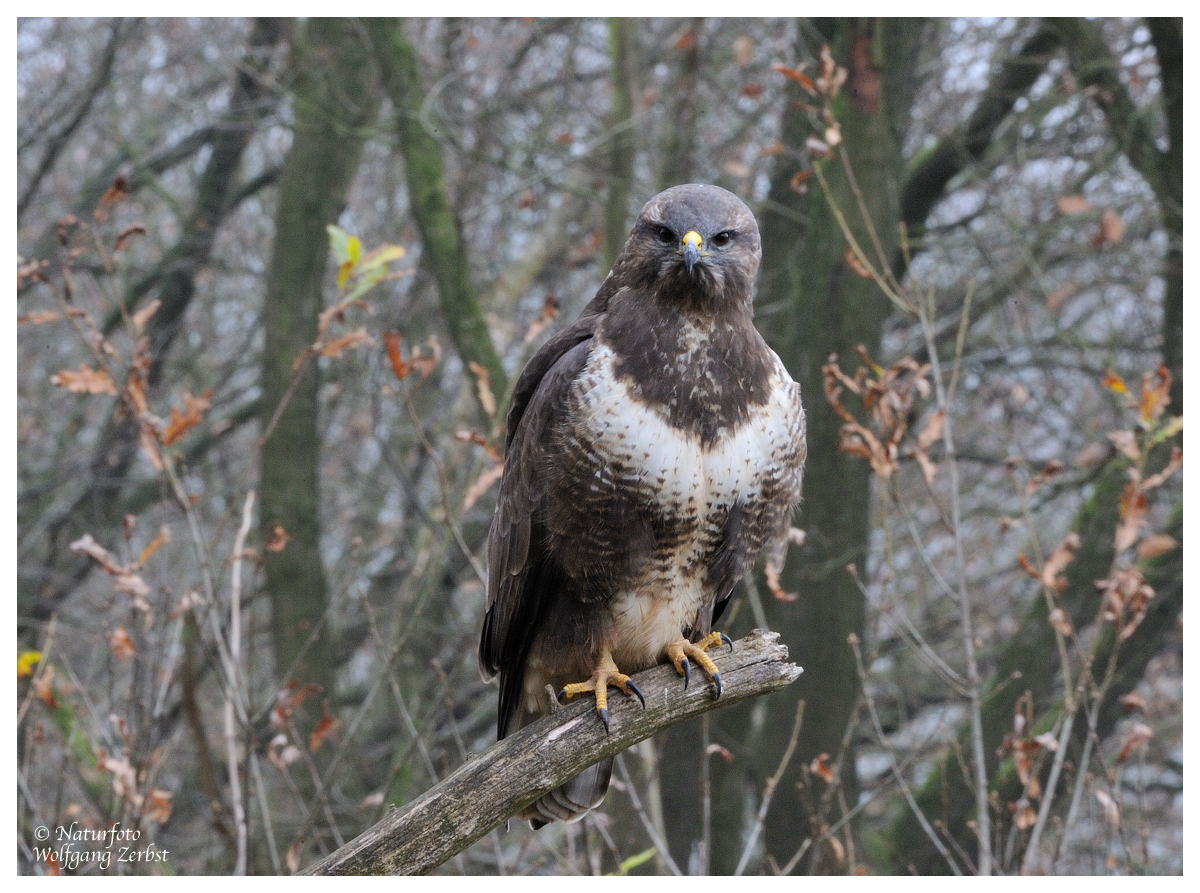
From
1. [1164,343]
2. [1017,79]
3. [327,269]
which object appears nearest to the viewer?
[1164,343]

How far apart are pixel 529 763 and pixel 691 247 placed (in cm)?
117

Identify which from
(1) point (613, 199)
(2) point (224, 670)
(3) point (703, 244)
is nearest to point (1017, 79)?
(1) point (613, 199)

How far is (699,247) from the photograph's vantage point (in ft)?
9.00

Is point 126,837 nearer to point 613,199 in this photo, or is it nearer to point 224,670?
point 224,670

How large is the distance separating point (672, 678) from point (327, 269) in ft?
15.7

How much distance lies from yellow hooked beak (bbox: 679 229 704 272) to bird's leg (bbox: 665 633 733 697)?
915 mm

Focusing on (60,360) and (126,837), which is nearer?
(126,837)

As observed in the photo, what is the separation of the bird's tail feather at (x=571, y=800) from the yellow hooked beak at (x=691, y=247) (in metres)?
1.37

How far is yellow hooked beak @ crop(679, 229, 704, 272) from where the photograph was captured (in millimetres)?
2703

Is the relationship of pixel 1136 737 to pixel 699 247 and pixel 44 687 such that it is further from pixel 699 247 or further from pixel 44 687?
pixel 44 687

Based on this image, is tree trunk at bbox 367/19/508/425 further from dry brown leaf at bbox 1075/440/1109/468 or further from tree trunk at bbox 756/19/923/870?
dry brown leaf at bbox 1075/440/1109/468

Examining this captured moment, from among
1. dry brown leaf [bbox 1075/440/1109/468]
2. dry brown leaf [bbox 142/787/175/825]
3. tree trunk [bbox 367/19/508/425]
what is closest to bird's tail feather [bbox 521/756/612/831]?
dry brown leaf [bbox 142/787/175/825]

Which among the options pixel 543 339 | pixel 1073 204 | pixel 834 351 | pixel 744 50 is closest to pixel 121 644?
pixel 834 351

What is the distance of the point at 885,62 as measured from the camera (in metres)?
5.75
